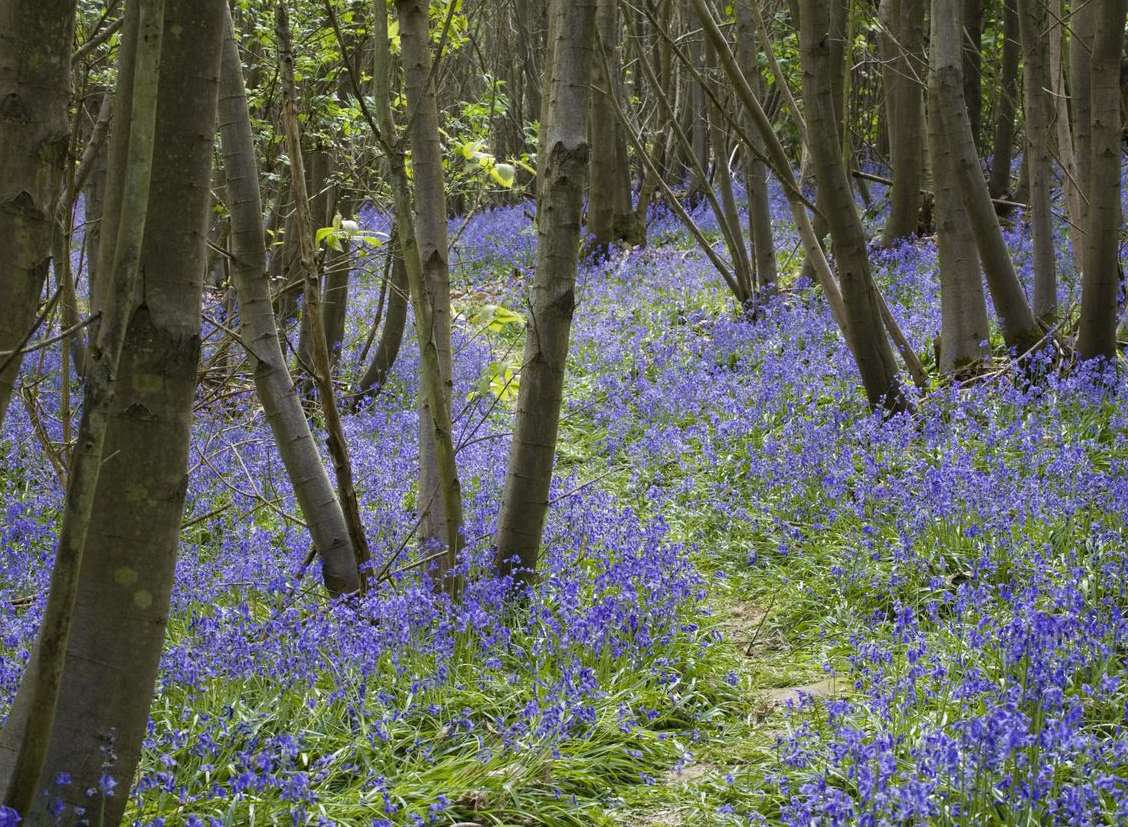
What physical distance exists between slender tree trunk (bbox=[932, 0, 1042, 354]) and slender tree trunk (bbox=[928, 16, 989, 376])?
0.26 ft

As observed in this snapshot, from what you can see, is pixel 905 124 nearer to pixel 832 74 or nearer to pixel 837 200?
pixel 832 74

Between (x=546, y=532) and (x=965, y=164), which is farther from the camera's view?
(x=965, y=164)

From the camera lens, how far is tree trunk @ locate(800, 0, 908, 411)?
640 cm

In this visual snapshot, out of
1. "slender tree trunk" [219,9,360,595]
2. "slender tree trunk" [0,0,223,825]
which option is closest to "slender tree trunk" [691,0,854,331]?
Result: "slender tree trunk" [219,9,360,595]

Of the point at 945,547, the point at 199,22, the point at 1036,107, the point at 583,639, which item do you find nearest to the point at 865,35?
the point at 1036,107

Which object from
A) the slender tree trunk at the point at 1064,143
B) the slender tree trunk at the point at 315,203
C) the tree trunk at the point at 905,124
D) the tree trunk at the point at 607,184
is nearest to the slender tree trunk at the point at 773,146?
the slender tree trunk at the point at 1064,143

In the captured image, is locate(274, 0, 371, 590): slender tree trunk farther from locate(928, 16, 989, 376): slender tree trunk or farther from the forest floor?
locate(928, 16, 989, 376): slender tree trunk

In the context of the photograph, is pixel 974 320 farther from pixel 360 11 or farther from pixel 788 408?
pixel 360 11

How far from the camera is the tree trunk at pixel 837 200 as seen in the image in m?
6.40

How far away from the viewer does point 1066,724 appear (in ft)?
8.71

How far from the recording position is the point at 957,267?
7203 mm

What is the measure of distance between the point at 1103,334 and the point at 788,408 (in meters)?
2.15

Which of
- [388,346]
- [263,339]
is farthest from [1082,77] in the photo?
[388,346]

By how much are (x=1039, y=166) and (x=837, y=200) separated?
91.5 inches
